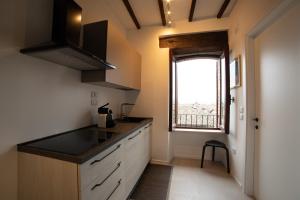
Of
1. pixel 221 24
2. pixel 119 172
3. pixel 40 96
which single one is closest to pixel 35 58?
pixel 40 96

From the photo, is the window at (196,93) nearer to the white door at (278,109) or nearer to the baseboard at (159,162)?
the baseboard at (159,162)

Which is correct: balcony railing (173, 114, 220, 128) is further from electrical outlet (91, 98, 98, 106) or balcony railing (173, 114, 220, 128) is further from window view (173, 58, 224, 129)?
electrical outlet (91, 98, 98, 106)

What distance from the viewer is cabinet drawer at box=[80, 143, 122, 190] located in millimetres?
991

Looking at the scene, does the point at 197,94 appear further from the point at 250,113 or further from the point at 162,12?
the point at 162,12

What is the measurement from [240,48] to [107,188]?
2.44 metres

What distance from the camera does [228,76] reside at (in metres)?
2.62

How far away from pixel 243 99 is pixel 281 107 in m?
0.62

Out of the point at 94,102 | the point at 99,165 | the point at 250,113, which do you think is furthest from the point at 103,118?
the point at 250,113

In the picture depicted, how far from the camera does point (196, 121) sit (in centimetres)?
340

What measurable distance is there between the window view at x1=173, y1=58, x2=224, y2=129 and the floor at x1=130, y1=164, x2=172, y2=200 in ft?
3.38

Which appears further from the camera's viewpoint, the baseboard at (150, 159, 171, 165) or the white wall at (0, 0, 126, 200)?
the baseboard at (150, 159, 171, 165)

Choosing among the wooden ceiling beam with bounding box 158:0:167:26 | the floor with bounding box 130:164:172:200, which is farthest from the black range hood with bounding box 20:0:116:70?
the floor with bounding box 130:164:172:200

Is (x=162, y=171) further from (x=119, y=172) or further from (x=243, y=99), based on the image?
(x=243, y=99)

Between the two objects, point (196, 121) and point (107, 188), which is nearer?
point (107, 188)
